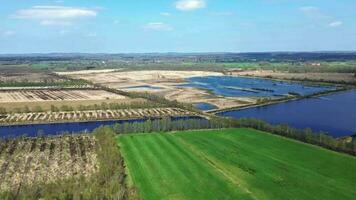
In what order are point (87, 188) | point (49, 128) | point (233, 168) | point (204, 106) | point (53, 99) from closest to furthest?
point (87, 188) < point (233, 168) < point (49, 128) < point (204, 106) < point (53, 99)

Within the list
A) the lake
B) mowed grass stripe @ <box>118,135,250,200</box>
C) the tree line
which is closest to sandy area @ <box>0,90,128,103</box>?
the lake

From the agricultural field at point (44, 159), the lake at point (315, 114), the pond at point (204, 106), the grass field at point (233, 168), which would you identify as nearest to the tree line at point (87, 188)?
the agricultural field at point (44, 159)

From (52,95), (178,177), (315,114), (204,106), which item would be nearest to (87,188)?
(178,177)

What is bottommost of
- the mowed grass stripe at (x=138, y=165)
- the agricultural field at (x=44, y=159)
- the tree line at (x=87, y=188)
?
the mowed grass stripe at (x=138, y=165)

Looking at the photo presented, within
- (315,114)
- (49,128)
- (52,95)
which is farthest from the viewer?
(52,95)

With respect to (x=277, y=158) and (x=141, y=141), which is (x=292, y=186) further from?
(x=141, y=141)

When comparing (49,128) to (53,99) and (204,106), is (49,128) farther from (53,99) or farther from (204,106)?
(204,106)

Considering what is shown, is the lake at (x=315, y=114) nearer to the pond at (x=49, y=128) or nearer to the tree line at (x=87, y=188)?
the pond at (x=49, y=128)

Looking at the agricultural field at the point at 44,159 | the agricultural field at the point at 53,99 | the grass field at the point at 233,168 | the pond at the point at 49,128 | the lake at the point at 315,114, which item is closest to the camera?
the grass field at the point at 233,168
